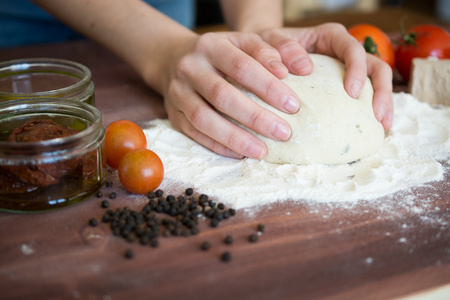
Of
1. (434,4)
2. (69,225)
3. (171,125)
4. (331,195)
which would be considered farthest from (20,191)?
(434,4)

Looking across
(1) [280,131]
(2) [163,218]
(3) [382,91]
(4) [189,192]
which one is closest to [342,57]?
(3) [382,91]

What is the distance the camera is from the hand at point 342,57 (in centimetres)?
133

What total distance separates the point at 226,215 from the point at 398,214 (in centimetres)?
41

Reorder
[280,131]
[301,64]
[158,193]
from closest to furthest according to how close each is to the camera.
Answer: [158,193] → [280,131] → [301,64]

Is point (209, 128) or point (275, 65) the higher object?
point (275, 65)

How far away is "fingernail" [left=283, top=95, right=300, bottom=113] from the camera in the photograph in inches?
48.4

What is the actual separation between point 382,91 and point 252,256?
0.78m

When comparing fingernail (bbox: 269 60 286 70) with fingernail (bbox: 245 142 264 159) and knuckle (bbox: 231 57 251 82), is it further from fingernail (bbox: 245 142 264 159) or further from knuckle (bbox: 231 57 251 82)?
fingernail (bbox: 245 142 264 159)

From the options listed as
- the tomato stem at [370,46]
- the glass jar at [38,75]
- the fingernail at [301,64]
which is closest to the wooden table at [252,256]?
the fingernail at [301,64]

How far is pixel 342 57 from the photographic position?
1491mm

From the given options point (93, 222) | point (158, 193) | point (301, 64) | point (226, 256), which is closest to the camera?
point (226, 256)

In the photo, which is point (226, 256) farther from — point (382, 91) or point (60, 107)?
point (382, 91)

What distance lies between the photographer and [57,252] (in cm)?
93

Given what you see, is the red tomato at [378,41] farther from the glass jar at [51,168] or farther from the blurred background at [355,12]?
the glass jar at [51,168]
